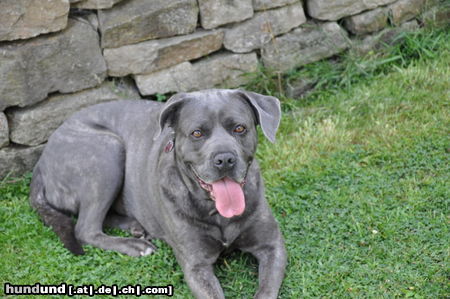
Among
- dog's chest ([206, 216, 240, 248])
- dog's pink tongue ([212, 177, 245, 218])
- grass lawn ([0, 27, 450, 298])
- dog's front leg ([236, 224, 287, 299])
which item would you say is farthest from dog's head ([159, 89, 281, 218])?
grass lawn ([0, 27, 450, 298])

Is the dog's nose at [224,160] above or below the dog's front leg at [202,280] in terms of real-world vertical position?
above

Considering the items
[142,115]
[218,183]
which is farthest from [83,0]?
[218,183]

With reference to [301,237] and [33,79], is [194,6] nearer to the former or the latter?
[33,79]

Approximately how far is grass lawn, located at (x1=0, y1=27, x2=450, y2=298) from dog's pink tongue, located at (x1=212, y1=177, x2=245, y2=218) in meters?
0.60

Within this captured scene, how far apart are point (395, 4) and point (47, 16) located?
3.70 metres

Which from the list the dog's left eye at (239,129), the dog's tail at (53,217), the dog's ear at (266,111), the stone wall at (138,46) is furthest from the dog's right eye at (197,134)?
the stone wall at (138,46)

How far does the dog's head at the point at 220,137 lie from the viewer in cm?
383

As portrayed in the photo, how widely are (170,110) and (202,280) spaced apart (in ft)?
3.67

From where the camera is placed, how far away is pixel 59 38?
5.37 m

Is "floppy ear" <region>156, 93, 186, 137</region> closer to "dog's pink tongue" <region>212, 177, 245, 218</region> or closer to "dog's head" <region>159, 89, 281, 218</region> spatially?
"dog's head" <region>159, 89, 281, 218</region>

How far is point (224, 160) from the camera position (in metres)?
3.77

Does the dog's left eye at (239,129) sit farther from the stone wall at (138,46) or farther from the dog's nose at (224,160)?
the stone wall at (138,46)

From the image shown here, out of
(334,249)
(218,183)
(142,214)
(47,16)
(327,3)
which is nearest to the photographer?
(218,183)

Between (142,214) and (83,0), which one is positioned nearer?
(142,214)
